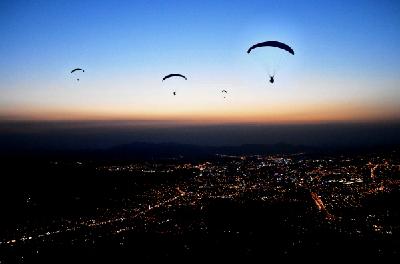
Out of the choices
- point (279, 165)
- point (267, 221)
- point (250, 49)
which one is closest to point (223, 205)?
point (267, 221)

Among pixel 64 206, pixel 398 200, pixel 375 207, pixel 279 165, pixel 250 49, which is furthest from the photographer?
pixel 279 165

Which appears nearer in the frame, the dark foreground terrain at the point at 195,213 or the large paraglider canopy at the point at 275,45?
the large paraglider canopy at the point at 275,45

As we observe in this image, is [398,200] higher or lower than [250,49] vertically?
lower

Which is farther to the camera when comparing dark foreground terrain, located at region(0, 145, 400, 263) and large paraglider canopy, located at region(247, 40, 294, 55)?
dark foreground terrain, located at region(0, 145, 400, 263)

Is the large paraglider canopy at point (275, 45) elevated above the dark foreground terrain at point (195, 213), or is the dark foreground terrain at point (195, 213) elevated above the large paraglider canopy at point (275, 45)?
the large paraglider canopy at point (275, 45)

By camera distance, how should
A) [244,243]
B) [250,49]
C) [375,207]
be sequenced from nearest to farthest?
1. [250,49]
2. [244,243]
3. [375,207]

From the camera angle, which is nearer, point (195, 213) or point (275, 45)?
point (275, 45)

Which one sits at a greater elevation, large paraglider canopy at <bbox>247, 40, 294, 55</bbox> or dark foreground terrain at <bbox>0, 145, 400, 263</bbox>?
large paraglider canopy at <bbox>247, 40, 294, 55</bbox>

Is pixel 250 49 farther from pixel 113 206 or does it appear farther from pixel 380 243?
pixel 113 206
